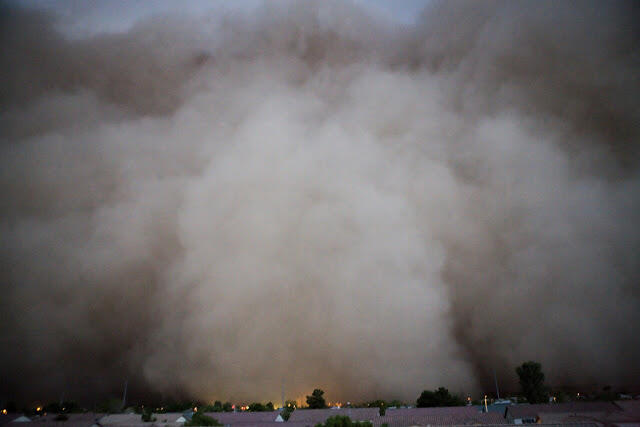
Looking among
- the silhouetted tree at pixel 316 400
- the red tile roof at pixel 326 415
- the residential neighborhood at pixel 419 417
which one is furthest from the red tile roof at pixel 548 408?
the silhouetted tree at pixel 316 400

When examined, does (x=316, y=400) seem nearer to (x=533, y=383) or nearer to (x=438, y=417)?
(x=438, y=417)

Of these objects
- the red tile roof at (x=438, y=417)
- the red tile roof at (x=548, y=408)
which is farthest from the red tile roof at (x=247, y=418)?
the red tile roof at (x=548, y=408)

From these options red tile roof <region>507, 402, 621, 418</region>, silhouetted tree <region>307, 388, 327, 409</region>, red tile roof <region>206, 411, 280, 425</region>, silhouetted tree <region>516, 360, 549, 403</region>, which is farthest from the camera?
silhouetted tree <region>307, 388, 327, 409</region>

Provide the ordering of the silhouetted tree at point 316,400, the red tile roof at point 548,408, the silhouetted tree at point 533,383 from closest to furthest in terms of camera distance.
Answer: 1. the red tile roof at point 548,408
2. the silhouetted tree at point 533,383
3. the silhouetted tree at point 316,400

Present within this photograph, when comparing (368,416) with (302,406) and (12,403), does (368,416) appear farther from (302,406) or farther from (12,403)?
(12,403)

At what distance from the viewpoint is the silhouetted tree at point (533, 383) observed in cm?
5503

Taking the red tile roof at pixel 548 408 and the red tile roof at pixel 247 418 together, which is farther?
the red tile roof at pixel 247 418

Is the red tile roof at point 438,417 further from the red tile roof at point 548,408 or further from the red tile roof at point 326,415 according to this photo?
the red tile roof at point 548,408

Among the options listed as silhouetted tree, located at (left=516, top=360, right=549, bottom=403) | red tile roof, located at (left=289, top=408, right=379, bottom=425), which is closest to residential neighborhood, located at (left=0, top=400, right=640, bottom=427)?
red tile roof, located at (left=289, top=408, right=379, bottom=425)

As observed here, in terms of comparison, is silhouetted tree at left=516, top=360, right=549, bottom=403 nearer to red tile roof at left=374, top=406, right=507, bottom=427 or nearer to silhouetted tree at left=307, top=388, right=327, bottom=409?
red tile roof at left=374, top=406, right=507, bottom=427

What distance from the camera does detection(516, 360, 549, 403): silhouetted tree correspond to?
181 ft

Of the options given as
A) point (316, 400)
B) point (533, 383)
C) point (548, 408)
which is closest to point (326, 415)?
point (316, 400)

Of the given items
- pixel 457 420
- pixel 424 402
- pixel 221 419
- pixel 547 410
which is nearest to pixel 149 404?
pixel 221 419

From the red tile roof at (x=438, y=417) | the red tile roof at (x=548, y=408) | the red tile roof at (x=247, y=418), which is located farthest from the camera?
the red tile roof at (x=247, y=418)
